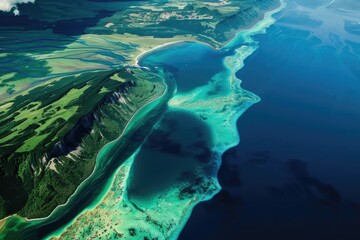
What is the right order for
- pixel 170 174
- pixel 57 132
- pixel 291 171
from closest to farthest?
pixel 170 174
pixel 57 132
pixel 291 171

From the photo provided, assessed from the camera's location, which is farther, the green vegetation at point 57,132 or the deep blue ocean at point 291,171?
the green vegetation at point 57,132

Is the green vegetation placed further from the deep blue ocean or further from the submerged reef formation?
the deep blue ocean

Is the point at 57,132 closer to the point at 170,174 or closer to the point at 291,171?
the point at 170,174

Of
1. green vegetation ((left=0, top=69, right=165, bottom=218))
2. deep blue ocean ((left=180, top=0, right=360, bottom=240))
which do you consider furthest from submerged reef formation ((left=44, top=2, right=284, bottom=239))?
green vegetation ((left=0, top=69, right=165, bottom=218))

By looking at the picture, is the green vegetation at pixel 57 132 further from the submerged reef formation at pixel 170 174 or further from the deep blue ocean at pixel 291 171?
the deep blue ocean at pixel 291 171

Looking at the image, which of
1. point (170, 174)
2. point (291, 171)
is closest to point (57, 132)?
point (170, 174)

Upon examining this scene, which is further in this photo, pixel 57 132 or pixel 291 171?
pixel 291 171

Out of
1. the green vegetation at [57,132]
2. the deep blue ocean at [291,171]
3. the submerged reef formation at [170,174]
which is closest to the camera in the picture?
the submerged reef formation at [170,174]

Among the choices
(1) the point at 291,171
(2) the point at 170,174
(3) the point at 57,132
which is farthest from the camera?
(1) the point at 291,171

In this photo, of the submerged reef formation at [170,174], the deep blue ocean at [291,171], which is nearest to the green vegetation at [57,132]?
the submerged reef formation at [170,174]
